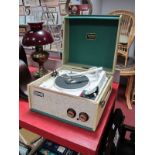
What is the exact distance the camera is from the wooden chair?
6.14ft

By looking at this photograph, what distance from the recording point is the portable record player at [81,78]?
2.04 ft

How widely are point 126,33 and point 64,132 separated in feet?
5.85

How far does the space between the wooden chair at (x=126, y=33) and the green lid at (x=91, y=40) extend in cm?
96

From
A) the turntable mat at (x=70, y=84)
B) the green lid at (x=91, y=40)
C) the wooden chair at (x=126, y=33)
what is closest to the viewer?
the turntable mat at (x=70, y=84)

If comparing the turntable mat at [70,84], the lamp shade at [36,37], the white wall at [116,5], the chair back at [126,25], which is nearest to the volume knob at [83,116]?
the turntable mat at [70,84]

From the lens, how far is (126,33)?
6.84 ft

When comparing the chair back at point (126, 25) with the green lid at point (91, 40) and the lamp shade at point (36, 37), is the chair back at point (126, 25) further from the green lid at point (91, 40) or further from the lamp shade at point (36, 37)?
the lamp shade at point (36, 37)

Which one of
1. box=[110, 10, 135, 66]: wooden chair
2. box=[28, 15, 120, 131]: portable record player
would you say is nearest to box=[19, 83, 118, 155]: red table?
box=[28, 15, 120, 131]: portable record player

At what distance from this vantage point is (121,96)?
2.19 meters

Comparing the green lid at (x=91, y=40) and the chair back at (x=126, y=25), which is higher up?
the chair back at (x=126, y=25)
